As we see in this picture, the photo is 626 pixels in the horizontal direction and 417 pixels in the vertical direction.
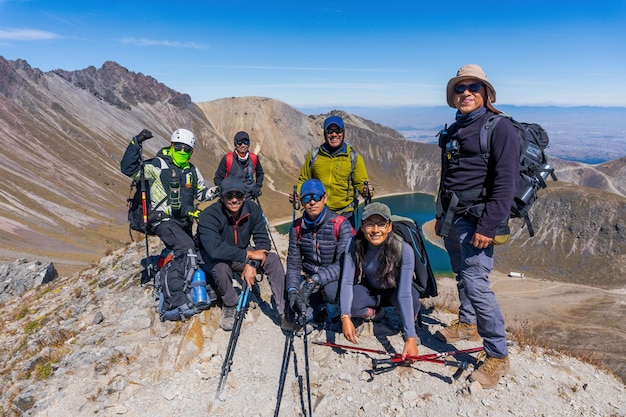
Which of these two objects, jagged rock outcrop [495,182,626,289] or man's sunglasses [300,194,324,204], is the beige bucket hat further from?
jagged rock outcrop [495,182,626,289]

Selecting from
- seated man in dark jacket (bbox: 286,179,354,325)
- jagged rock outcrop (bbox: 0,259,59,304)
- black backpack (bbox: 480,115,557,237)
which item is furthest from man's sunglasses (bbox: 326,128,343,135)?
jagged rock outcrop (bbox: 0,259,59,304)

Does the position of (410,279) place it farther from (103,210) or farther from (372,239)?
(103,210)

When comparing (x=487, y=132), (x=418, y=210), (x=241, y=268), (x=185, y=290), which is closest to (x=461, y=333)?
(x=487, y=132)

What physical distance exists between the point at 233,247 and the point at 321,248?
198cm

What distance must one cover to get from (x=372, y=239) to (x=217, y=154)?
144 m

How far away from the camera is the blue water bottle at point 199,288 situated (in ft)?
27.7

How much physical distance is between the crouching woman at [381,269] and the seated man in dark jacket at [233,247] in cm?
200

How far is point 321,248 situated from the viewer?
25.1 feet

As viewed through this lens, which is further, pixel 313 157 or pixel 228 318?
pixel 313 157

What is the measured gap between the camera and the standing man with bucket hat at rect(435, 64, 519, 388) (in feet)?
17.9

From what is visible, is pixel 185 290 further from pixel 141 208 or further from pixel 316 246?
pixel 316 246

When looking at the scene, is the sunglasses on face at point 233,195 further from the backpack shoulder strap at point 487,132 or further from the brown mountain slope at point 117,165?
the brown mountain slope at point 117,165

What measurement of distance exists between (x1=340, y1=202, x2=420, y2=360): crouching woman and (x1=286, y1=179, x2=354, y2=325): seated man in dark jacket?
0.62 metres

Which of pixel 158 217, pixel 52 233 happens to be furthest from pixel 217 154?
pixel 158 217
